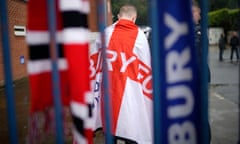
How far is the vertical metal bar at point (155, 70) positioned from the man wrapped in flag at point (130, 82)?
1606mm

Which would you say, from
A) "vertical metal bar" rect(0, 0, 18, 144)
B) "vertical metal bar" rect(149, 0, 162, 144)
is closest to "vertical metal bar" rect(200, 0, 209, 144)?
"vertical metal bar" rect(149, 0, 162, 144)

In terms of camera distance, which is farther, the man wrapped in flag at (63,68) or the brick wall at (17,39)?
the brick wall at (17,39)

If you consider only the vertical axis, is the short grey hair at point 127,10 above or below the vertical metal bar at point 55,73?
above

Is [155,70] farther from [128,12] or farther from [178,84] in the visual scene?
[128,12]

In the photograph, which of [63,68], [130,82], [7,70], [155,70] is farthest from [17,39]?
[155,70]

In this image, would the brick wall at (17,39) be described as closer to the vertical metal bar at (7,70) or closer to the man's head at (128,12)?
the man's head at (128,12)

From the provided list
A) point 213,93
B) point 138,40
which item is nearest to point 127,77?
point 138,40

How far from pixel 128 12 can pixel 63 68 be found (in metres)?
2.04

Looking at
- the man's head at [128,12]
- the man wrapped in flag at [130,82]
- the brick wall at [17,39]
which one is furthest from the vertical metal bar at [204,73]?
the brick wall at [17,39]

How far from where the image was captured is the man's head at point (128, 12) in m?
3.86

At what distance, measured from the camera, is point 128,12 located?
12.7 ft

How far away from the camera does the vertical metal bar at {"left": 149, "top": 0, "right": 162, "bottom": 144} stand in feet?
6.12

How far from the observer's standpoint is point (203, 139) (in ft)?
6.45

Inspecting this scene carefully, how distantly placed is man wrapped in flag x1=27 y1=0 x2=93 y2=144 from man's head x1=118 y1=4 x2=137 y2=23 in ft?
6.31
